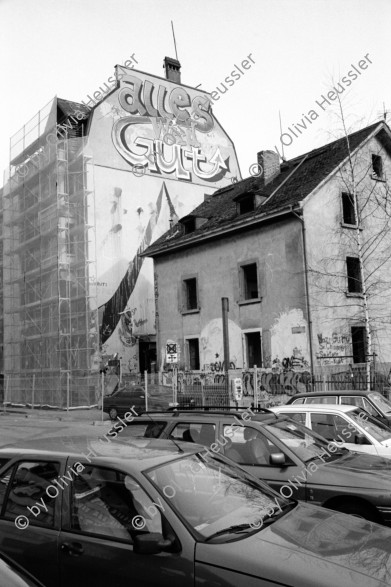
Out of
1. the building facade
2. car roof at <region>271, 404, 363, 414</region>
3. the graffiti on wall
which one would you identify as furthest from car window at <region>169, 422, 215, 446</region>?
the building facade

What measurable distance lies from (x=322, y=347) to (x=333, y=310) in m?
1.65

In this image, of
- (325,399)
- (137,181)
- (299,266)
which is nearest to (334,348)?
(299,266)

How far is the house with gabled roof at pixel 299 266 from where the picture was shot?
2212 cm

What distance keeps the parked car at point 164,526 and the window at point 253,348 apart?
19.8 m

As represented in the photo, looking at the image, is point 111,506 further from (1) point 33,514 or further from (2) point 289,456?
(2) point 289,456

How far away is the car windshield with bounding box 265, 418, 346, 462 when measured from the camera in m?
6.36

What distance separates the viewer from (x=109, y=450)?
4.19 m

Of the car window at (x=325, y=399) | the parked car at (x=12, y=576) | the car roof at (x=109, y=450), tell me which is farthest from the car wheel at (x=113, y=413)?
the parked car at (x=12, y=576)

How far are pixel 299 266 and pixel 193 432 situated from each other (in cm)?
1628

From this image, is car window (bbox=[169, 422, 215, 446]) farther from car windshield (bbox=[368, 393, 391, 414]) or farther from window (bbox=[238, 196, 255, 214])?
window (bbox=[238, 196, 255, 214])

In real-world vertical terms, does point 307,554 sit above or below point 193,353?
below

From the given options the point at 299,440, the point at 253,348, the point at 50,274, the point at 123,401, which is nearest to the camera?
the point at 299,440

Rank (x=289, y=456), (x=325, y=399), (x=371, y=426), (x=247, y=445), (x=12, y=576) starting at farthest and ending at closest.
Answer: (x=325, y=399), (x=371, y=426), (x=247, y=445), (x=289, y=456), (x=12, y=576)

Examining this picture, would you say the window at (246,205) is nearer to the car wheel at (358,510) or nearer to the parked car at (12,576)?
the car wheel at (358,510)
